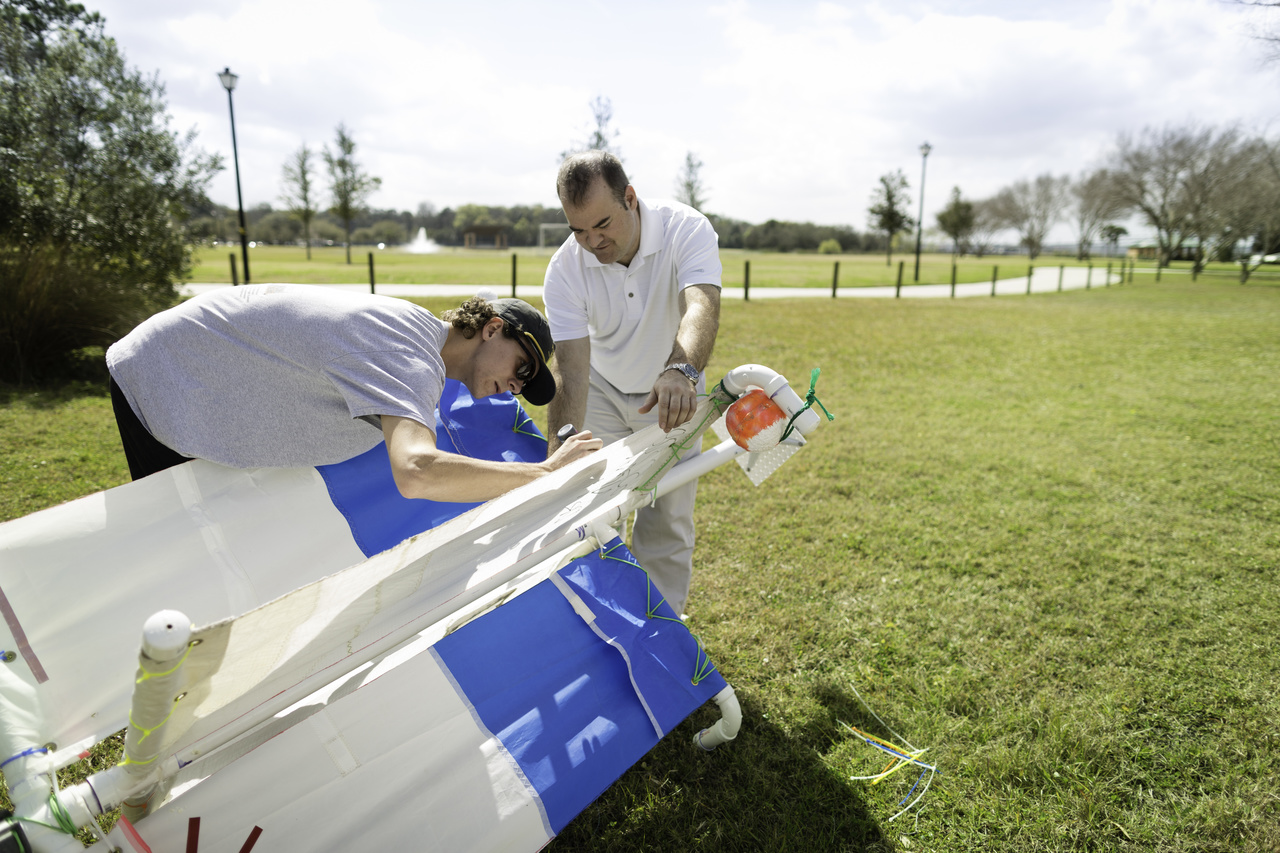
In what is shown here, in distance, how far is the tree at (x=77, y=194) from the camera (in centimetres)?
714

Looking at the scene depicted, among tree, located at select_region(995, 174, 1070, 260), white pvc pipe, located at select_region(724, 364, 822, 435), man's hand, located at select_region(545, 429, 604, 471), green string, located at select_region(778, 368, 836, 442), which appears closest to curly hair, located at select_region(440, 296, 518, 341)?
man's hand, located at select_region(545, 429, 604, 471)

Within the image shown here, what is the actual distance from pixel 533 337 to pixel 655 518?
102 centimetres

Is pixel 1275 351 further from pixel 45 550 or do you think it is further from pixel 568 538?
pixel 45 550

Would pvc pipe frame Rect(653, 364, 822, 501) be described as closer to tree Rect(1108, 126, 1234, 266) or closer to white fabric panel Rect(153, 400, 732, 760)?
white fabric panel Rect(153, 400, 732, 760)

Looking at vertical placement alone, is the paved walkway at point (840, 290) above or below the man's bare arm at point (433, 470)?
above

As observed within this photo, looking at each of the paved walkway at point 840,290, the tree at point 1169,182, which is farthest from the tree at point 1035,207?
the paved walkway at point 840,290

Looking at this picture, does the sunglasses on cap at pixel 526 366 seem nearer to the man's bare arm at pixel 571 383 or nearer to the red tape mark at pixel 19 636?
the man's bare arm at pixel 571 383

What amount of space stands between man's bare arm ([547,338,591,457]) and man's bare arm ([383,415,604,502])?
908 mm

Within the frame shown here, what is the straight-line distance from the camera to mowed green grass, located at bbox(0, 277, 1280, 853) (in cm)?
224

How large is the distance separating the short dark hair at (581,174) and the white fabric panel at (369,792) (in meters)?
1.79

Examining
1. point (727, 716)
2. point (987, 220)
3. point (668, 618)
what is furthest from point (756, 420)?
point (987, 220)

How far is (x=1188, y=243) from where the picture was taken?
47688 millimetres

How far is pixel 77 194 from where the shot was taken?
28.3 feet

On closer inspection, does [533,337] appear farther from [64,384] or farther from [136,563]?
[64,384]
